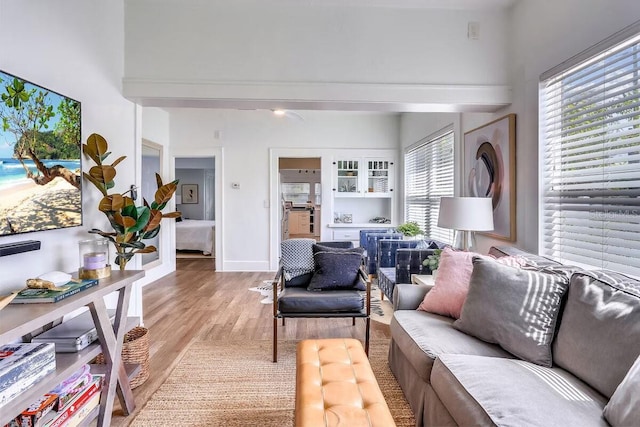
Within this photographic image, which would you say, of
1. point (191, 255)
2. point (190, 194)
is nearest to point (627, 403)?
point (191, 255)

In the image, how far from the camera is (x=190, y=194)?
31.9 feet

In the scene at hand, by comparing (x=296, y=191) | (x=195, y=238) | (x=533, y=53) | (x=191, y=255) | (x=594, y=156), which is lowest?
(x=191, y=255)

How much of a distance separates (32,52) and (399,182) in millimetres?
5058

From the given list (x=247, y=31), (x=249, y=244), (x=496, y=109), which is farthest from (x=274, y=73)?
(x=249, y=244)

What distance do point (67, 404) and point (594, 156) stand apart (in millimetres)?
3221

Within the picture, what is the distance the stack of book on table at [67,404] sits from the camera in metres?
1.37

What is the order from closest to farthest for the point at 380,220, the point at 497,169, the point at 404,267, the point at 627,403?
the point at 627,403 → the point at 497,169 → the point at 404,267 → the point at 380,220

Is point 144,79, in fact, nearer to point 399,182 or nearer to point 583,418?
point 583,418

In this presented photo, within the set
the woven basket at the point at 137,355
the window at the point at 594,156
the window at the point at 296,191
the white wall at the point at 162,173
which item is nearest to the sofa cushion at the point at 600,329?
the window at the point at 594,156

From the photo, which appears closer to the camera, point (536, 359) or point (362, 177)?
point (536, 359)

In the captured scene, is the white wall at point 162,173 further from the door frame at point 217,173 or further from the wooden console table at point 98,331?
the wooden console table at point 98,331

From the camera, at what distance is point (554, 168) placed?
2.32 meters

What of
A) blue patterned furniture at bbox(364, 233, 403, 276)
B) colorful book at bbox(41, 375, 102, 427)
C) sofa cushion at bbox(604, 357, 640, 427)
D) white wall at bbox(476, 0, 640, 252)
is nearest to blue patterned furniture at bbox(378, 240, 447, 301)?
blue patterned furniture at bbox(364, 233, 403, 276)

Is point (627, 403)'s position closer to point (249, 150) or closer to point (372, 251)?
point (372, 251)
